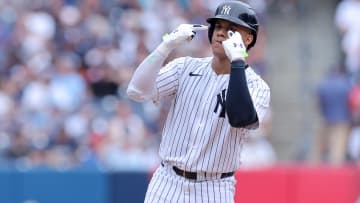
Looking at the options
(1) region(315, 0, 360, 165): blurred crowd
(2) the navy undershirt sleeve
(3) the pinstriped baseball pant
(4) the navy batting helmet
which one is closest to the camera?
(2) the navy undershirt sleeve

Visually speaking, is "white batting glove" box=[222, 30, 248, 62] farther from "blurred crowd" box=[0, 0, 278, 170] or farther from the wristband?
"blurred crowd" box=[0, 0, 278, 170]

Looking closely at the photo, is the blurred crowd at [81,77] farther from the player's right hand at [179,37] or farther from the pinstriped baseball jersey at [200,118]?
the player's right hand at [179,37]

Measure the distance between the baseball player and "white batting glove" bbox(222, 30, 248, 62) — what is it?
0.12 ft

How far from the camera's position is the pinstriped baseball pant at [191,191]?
589cm

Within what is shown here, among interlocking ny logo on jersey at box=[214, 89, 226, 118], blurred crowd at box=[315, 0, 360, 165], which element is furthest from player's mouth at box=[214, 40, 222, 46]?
blurred crowd at box=[315, 0, 360, 165]

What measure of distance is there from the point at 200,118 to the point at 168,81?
295 mm

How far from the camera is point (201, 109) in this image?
5910 millimetres

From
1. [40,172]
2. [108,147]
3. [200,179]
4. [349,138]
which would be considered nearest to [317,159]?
[349,138]

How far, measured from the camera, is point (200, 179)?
→ 590 cm

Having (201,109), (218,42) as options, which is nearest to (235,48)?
(218,42)

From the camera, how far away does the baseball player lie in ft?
19.0

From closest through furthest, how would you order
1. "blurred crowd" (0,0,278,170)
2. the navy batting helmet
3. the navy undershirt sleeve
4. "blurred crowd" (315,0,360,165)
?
the navy undershirt sleeve
the navy batting helmet
"blurred crowd" (0,0,278,170)
"blurred crowd" (315,0,360,165)

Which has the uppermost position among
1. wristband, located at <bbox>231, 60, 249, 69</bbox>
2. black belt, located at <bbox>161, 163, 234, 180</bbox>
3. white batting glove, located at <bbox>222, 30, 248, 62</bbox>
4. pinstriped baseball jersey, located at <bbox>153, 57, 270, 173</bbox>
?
white batting glove, located at <bbox>222, 30, 248, 62</bbox>

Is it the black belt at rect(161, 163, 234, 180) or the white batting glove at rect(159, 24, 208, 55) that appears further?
the black belt at rect(161, 163, 234, 180)
